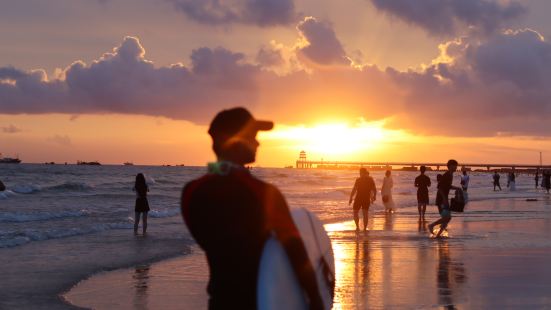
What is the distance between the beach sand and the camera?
934 centimetres

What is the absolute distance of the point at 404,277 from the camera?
1108 centimetres

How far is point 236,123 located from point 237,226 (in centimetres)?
54

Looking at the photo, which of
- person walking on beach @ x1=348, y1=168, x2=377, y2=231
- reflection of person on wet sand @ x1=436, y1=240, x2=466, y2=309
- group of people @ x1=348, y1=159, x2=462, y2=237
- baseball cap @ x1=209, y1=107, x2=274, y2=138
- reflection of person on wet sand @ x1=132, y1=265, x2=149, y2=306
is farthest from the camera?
person walking on beach @ x1=348, y1=168, x2=377, y2=231

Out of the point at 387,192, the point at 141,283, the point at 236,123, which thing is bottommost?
the point at 141,283

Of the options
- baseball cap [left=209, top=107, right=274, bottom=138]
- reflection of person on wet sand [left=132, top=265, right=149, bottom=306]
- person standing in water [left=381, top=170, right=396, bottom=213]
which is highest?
baseball cap [left=209, top=107, right=274, bottom=138]

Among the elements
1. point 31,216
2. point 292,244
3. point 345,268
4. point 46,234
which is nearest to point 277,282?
point 292,244

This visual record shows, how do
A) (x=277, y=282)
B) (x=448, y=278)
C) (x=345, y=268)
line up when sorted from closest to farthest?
(x=277, y=282) → (x=448, y=278) → (x=345, y=268)

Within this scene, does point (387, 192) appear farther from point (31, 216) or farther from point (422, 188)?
point (31, 216)

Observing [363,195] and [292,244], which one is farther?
[363,195]

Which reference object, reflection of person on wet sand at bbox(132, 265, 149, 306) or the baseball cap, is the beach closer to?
reflection of person on wet sand at bbox(132, 265, 149, 306)

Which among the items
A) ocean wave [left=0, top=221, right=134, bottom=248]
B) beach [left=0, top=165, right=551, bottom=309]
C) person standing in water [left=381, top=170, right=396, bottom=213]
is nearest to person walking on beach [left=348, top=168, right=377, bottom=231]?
beach [left=0, top=165, right=551, bottom=309]

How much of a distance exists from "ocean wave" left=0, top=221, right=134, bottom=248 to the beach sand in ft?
15.5

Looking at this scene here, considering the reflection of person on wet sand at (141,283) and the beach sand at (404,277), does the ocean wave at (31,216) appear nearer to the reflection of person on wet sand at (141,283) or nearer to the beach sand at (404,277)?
the beach sand at (404,277)

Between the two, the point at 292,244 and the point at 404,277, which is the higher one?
the point at 292,244
